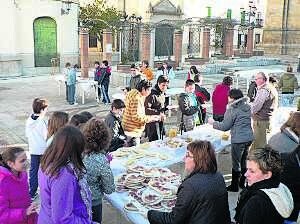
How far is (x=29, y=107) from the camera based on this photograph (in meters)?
14.1

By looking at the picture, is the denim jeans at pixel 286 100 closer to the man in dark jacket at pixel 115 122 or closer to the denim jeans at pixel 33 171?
the man in dark jacket at pixel 115 122

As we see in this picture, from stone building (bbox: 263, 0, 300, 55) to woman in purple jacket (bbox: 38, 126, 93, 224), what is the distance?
33844 millimetres

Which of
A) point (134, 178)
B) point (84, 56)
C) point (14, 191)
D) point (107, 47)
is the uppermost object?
point (107, 47)

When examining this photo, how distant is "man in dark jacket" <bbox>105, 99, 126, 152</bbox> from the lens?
5.82 m

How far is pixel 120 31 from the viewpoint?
26750mm

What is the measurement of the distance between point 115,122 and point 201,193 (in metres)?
2.95

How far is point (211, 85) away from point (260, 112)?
12.5 metres

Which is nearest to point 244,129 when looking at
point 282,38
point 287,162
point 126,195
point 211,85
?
point 287,162

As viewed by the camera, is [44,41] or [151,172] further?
[44,41]

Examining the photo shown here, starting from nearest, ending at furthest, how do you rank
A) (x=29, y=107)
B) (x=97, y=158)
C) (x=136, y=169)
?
(x=97, y=158) → (x=136, y=169) → (x=29, y=107)

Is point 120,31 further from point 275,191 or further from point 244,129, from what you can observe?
point 275,191

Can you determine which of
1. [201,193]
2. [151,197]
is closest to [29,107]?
[151,197]

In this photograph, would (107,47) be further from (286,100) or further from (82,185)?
(82,185)

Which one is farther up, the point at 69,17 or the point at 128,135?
the point at 69,17
